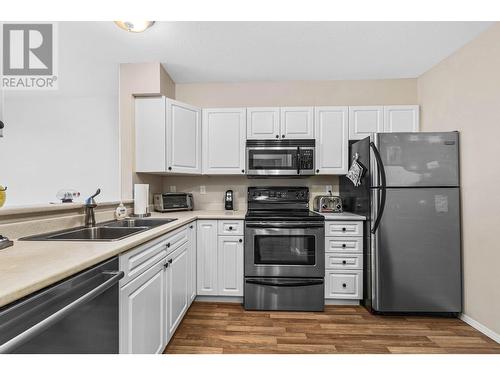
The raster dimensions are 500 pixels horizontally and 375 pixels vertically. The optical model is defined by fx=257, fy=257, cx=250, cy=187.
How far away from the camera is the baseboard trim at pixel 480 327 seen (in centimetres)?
199

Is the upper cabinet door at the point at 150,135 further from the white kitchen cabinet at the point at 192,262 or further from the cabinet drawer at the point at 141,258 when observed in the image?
the cabinet drawer at the point at 141,258

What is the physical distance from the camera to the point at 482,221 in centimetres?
210

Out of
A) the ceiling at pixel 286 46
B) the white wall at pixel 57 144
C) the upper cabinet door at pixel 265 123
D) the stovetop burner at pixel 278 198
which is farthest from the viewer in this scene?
the white wall at pixel 57 144

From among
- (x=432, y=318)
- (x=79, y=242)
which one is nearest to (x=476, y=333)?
(x=432, y=318)

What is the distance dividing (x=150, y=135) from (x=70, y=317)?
198 centimetres

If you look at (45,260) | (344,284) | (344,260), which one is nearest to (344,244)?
(344,260)

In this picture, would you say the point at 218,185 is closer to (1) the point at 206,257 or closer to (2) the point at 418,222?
(1) the point at 206,257

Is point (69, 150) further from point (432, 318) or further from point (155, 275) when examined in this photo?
point (432, 318)

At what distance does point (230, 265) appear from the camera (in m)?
2.55

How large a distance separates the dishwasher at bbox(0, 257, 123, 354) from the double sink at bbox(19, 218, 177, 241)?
32cm

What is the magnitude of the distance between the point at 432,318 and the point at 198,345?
208 centimetres

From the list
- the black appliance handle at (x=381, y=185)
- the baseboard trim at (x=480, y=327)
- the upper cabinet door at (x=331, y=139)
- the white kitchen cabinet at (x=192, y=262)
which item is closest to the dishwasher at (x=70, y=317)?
the white kitchen cabinet at (x=192, y=262)

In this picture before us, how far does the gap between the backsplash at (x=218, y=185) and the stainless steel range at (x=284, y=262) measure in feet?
2.50
